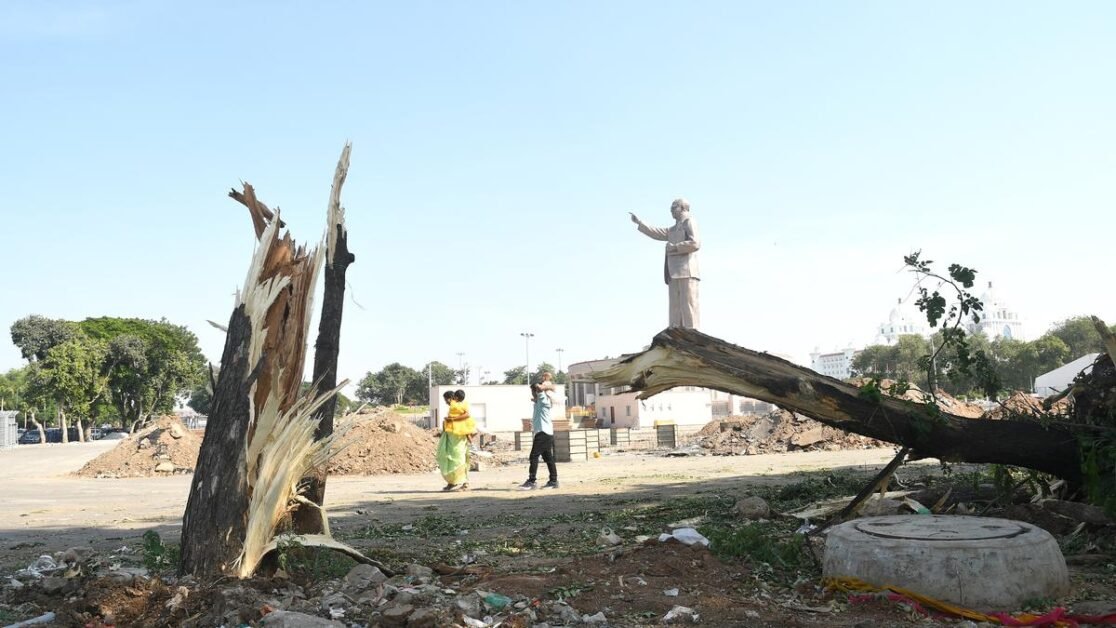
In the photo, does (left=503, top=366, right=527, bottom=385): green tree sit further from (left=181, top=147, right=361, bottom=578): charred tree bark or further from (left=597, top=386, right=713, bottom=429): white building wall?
(left=181, top=147, right=361, bottom=578): charred tree bark

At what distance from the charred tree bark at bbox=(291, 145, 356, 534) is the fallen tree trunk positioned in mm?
2312

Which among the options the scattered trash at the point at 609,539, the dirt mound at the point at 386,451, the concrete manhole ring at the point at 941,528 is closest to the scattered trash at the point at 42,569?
the scattered trash at the point at 609,539

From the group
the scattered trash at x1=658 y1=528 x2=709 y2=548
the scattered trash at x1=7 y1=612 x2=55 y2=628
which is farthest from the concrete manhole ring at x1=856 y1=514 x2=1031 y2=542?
the scattered trash at x1=7 y1=612 x2=55 y2=628

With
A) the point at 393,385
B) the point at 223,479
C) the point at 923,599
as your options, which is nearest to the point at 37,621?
the point at 223,479

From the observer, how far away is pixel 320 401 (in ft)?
19.9

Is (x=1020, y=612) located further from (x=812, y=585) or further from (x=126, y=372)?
(x=126, y=372)

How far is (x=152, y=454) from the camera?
22984mm

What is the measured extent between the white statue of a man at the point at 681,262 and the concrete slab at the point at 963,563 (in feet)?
49.0

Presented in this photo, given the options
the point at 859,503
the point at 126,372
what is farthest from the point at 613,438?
the point at 126,372

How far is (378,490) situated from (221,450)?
1006 cm

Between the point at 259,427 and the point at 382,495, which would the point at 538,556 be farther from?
the point at 382,495

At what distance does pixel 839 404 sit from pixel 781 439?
18.2 metres

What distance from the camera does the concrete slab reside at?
4.93m

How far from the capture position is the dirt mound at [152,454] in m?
22.2
